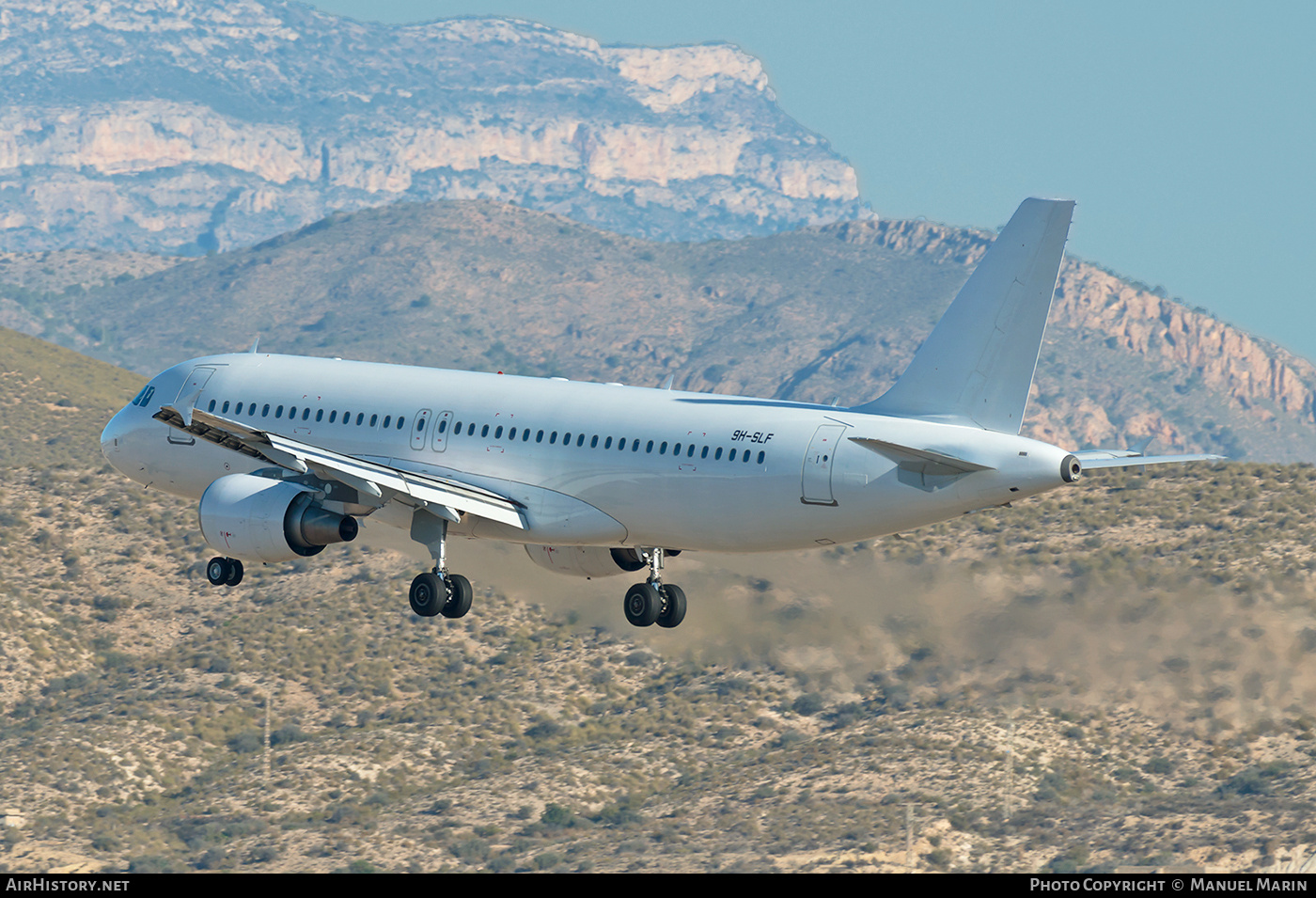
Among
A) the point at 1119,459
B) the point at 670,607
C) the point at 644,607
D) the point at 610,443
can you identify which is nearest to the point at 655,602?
the point at 644,607

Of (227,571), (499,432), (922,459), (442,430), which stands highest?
(442,430)

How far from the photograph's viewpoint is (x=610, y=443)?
157 ft

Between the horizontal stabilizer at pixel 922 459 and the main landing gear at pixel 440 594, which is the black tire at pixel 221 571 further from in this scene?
the horizontal stabilizer at pixel 922 459

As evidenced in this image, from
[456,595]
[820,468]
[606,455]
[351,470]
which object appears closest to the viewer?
[820,468]

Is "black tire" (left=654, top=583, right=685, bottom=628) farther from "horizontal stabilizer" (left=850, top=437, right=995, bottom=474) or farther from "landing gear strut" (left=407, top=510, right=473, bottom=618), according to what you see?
"horizontal stabilizer" (left=850, top=437, right=995, bottom=474)

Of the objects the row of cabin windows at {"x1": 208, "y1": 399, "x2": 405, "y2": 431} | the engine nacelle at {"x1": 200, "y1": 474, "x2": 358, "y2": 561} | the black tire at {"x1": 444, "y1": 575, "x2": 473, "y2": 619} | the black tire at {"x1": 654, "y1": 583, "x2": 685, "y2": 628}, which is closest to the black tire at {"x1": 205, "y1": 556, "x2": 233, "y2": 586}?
the engine nacelle at {"x1": 200, "y1": 474, "x2": 358, "y2": 561}

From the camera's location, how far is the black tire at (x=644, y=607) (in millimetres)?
50500

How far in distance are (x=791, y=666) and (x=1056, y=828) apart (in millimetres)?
27899

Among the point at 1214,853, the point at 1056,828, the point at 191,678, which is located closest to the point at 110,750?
the point at 191,678

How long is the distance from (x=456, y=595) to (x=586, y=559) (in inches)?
180

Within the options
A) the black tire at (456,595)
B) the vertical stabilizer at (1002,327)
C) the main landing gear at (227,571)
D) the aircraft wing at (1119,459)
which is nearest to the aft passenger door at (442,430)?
the black tire at (456,595)

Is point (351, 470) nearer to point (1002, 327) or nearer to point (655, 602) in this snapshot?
point (655, 602)

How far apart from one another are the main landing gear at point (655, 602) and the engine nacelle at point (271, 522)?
7.64 metres

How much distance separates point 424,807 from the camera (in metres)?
93.9
